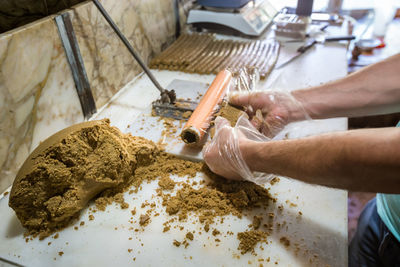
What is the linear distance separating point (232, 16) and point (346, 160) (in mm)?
1824

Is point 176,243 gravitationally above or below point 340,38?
below

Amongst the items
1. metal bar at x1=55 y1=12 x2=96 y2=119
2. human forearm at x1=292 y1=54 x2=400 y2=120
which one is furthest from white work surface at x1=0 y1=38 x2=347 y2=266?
metal bar at x1=55 y1=12 x2=96 y2=119

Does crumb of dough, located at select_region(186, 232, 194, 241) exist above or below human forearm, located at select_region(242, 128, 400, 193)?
below

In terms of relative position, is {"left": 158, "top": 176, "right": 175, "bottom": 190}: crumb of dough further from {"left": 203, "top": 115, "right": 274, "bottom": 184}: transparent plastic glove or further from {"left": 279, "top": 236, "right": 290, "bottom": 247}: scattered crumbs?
{"left": 279, "top": 236, "right": 290, "bottom": 247}: scattered crumbs

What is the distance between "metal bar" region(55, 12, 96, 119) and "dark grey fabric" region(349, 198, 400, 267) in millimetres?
1461

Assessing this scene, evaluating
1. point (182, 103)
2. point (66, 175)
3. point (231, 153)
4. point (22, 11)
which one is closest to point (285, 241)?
point (231, 153)

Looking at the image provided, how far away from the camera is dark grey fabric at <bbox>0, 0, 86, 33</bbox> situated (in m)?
1.14

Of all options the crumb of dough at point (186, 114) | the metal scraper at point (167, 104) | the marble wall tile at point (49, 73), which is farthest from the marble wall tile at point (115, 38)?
the crumb of dough at point (186, 114)

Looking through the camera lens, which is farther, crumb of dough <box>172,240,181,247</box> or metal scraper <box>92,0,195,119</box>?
metal scraper <box>92,0,195,119</box>

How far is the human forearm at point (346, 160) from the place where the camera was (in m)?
0.67

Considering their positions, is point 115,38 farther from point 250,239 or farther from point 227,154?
point 250,239

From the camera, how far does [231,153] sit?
1027 mm

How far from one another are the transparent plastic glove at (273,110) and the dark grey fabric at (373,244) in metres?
0.54

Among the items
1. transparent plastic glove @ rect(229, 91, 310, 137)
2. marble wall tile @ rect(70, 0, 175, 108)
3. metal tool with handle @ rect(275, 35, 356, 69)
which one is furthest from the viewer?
metal tool with handle @ rect(275, 35, 356, 69)
